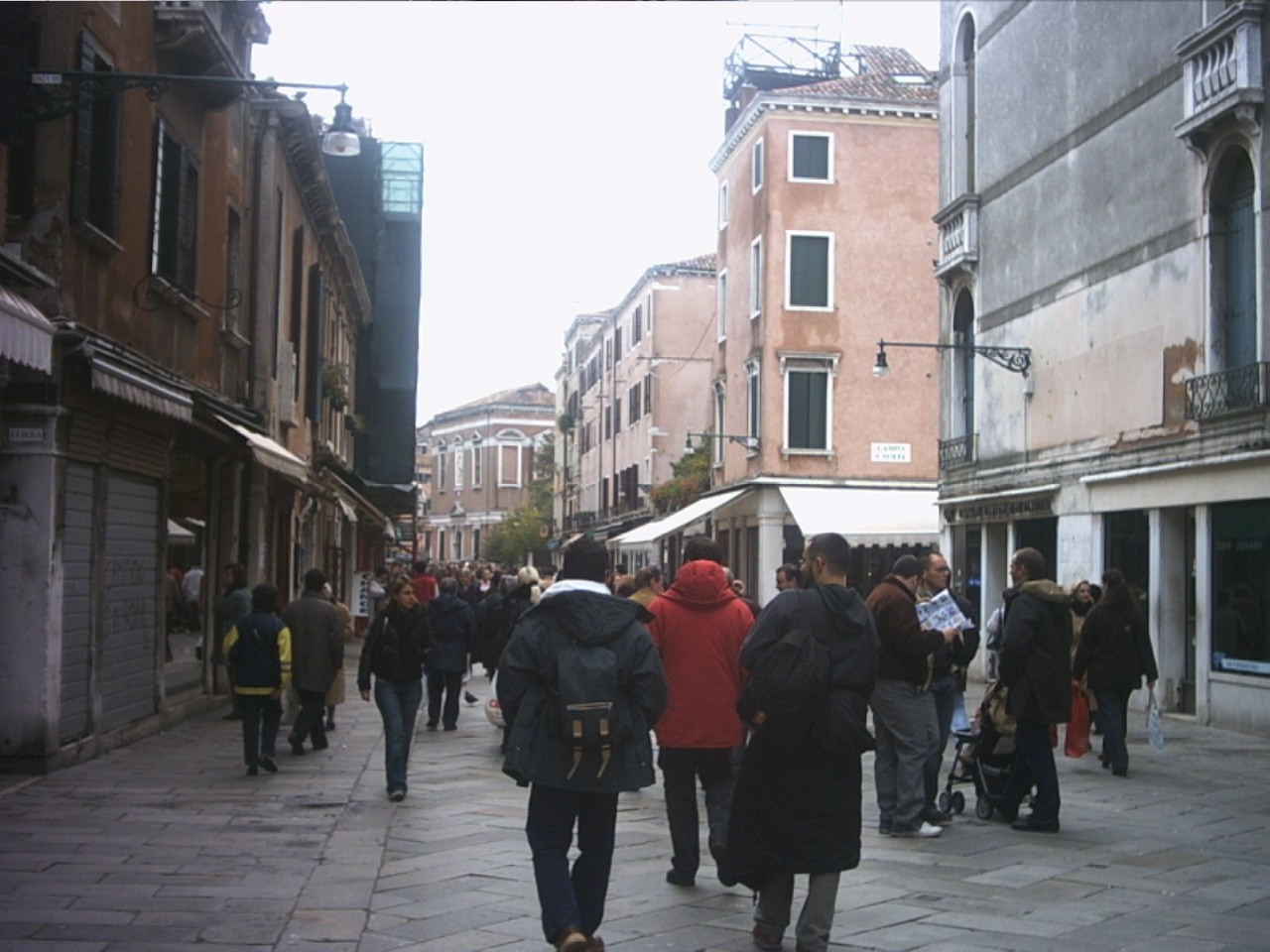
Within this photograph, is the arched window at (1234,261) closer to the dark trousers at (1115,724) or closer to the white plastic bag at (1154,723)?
the white plastic bag at (1154,723)

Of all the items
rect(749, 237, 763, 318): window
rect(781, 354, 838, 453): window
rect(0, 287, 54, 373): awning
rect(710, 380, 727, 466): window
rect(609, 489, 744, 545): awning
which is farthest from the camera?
rect(710, 380, 727, 466): window

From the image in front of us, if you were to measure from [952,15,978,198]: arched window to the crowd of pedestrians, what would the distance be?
1327cm

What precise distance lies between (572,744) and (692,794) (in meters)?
2.23

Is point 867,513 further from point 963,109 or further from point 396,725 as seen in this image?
point 396,725

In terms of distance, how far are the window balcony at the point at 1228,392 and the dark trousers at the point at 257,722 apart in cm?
994

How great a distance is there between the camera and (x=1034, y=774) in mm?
9656

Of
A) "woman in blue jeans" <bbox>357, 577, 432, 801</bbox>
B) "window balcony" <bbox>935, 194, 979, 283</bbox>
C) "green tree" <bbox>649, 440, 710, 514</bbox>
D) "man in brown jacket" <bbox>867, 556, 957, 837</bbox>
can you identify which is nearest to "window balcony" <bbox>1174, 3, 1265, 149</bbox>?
"window balcony" <bbox>935, 194, 979, 283</bbox>

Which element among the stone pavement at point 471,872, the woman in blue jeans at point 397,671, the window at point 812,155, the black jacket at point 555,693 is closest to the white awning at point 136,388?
the woman in blue jeans at point 397,671

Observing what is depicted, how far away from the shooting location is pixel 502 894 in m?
7.61

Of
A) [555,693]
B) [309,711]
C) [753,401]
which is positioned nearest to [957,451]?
[753,401]

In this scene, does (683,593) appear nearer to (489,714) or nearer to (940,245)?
(489,714)

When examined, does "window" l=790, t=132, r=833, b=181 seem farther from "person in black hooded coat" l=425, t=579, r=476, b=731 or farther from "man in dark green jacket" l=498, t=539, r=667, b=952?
"man in dark green jacket" l=498, t=539, r=667, b=952

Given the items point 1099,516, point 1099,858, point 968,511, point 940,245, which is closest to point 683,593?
point 1099,858

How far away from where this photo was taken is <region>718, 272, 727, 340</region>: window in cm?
4116
